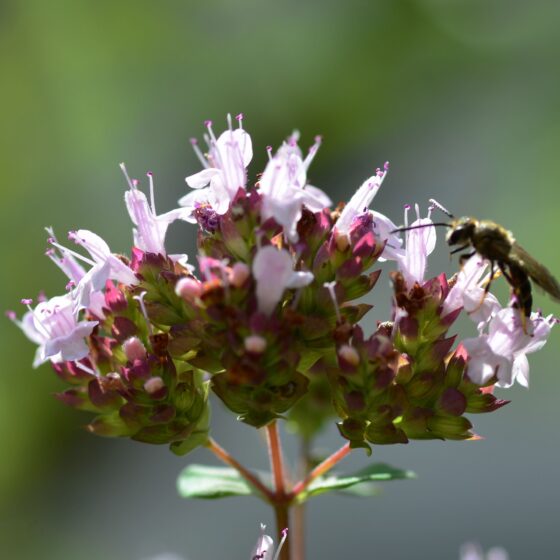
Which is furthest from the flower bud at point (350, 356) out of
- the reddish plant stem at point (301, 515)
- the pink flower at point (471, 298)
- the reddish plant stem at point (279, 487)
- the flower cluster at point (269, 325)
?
the reddish plant stem at point (301, 515)

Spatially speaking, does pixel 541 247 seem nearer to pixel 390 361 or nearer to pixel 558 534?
pixel 558 534

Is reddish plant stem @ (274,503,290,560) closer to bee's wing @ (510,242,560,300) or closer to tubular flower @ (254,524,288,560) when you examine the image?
tubular flower @ (254,524,288,560)

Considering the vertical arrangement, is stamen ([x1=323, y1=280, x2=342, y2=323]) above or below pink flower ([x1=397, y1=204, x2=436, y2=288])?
below

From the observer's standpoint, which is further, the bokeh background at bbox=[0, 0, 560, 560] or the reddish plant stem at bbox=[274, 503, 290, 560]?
the bokeh background at bbox=[0, 0, 560, 560]

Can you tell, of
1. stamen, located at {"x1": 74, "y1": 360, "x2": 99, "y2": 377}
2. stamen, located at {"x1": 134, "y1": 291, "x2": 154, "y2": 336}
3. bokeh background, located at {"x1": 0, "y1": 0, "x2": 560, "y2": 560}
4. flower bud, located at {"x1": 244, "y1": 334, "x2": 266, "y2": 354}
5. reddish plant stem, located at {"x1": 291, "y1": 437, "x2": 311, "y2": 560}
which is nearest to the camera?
flower bud, located at {"x1": 244, "y1": 334, "x2": 266, "y2": 354}

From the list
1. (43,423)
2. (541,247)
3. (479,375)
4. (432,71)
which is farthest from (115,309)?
(432,71)

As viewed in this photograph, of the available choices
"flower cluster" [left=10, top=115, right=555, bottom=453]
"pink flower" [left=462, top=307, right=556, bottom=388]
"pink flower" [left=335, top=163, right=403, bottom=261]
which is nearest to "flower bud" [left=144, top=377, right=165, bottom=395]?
"flower cluster" [left=10, top=115, right=555, bottom=453]
